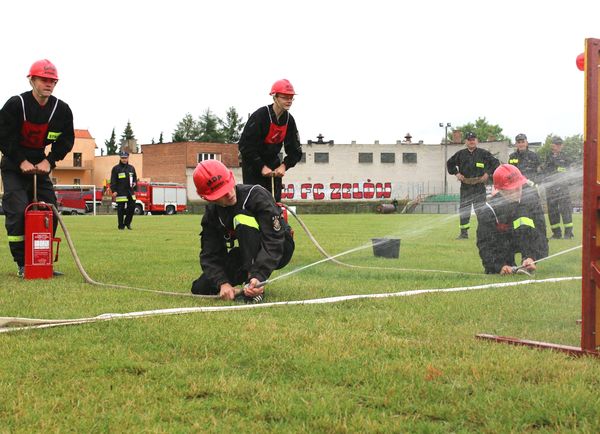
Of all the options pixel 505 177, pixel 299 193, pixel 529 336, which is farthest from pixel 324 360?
pixel 299 193

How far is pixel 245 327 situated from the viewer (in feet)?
14.9

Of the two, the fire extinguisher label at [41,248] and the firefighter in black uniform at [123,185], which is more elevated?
the firefighter in black uniform at [123,185]

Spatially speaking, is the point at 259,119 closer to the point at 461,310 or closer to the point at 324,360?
the point at 461,310

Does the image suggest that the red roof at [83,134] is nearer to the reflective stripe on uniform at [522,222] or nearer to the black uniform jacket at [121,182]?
the black uniform jacket at [121,182]

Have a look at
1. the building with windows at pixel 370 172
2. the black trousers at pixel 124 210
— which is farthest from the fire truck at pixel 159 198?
the black trousers at pixel 124 210

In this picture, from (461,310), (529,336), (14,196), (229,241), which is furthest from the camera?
(14,196)

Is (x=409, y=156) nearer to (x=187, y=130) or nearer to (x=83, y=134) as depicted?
(x=83, y=134)

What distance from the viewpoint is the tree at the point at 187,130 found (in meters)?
124

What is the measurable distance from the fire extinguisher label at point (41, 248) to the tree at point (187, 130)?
386 ft

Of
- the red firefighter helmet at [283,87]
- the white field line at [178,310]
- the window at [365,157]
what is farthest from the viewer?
the window at [365,157]

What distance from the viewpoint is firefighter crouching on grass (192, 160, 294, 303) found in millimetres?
5770

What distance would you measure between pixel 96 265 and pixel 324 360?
6.36 m

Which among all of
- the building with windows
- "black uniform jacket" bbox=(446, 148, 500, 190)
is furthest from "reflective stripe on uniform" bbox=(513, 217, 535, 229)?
the building with windows

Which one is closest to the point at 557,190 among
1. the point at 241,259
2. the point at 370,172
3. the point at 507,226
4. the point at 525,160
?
the point at 525,160
